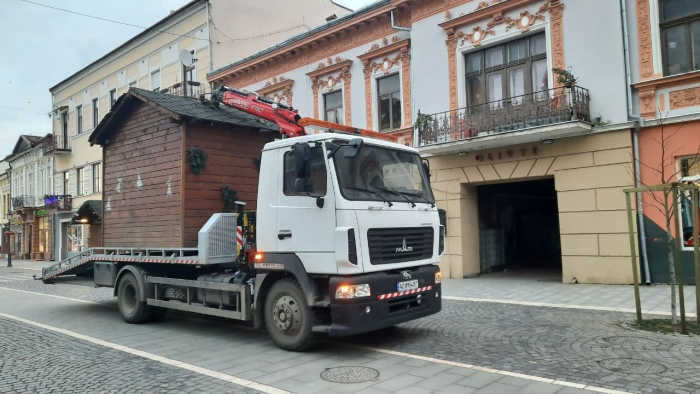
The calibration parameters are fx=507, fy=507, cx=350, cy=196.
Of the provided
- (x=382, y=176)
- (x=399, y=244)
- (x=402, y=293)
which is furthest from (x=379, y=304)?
(x=382, y=176)

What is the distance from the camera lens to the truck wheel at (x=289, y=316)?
20.6ft

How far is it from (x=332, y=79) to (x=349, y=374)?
1447 centimetres

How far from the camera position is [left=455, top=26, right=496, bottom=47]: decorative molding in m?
14.2

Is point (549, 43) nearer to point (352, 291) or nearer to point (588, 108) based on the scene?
point (588, 108)

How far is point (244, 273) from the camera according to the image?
7.45m

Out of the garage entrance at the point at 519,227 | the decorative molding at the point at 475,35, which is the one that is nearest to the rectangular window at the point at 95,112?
the decorative molding at the point at 475,35

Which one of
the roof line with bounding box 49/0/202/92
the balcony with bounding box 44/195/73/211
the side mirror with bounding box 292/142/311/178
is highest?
the roof line with bounding box 49/0/202/92

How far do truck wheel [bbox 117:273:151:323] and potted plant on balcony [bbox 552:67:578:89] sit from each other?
10.3 metres

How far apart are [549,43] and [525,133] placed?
8.44 ft

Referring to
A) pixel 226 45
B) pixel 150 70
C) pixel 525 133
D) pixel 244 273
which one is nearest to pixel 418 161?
pixel 244 273

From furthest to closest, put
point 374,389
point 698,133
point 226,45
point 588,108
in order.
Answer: point 226,45
point 588,108
point 698,133
point 374,389

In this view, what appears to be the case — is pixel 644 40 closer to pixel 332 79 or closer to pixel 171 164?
pixel 332 79

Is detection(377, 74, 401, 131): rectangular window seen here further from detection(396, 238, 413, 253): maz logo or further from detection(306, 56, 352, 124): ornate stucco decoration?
detection(396, 238, 413, 253): maz logo

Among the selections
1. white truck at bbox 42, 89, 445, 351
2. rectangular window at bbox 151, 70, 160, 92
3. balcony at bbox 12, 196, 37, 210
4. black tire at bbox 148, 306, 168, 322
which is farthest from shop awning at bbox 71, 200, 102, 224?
balcony at bbox 12, 196, 37, 210
